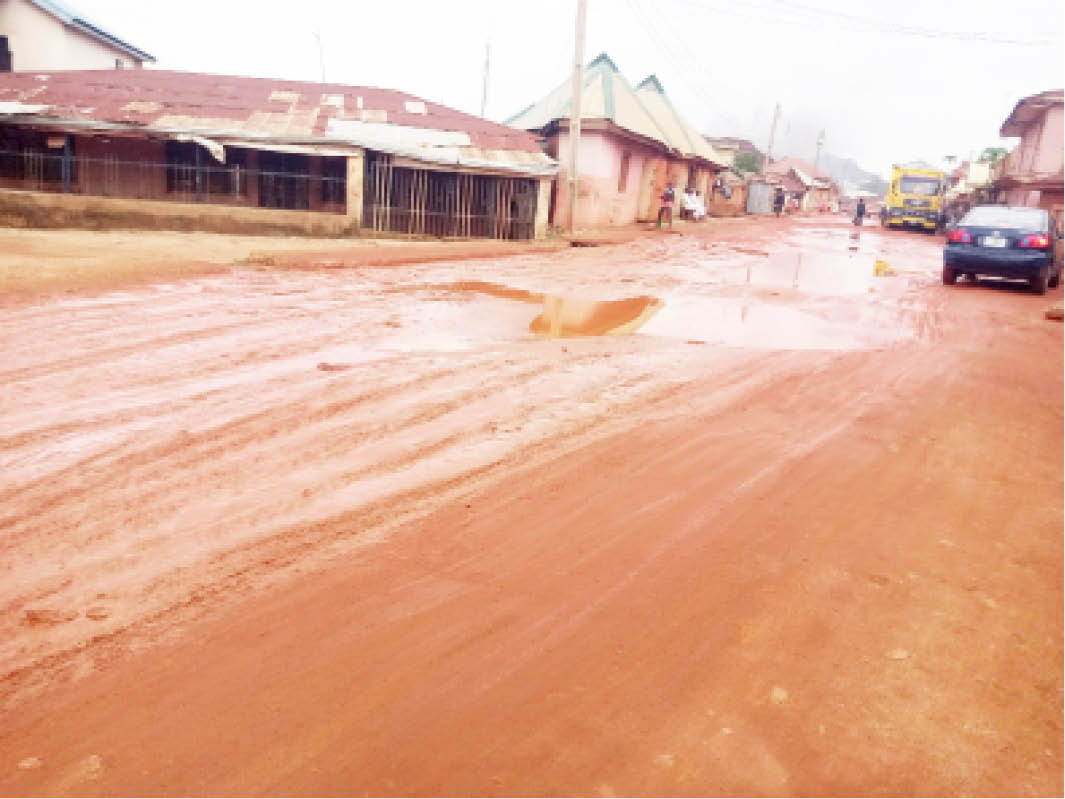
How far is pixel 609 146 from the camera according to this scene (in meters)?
26.9

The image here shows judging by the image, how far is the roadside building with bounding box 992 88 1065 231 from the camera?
30531mm

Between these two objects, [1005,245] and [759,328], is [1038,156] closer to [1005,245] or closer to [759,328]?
[1005,245]

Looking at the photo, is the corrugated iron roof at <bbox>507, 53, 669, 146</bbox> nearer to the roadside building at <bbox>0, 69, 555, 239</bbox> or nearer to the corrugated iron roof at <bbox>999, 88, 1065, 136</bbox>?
the roadside building at <bbox>0, 69, 555, 239</bbox>

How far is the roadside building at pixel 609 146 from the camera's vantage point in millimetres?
26109

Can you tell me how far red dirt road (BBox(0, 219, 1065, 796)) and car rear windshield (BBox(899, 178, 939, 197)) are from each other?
37064 mm

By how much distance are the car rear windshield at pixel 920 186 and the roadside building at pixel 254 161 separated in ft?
83.4

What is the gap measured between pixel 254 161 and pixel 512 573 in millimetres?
20279

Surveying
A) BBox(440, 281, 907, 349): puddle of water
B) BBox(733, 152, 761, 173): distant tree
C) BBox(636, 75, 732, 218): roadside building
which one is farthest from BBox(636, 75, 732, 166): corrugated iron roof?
BBox(733, 152, 761, 173): distant tree

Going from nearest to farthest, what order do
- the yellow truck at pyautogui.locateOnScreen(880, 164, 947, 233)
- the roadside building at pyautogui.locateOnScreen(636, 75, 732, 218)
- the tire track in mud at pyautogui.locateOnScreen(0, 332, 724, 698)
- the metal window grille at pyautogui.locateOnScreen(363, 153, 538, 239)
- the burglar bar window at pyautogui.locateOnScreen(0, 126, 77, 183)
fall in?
1. the tire track in mud at pyautogui.locateOnScreen(0, 332, 724, 698)
2. the burglar bar window at pyautogui.locateOnScreen(0, 126, 77, 183)
3. the metal window grille at pyautogui.locateOnScreen(363, 153, 538, 239)
4. the roadside building at pyautogui.locateOnScreen(636, 75, 732, 218)
5. the yellow truck at pyautogui.locateOnScreen(880, 164, 947, 233)

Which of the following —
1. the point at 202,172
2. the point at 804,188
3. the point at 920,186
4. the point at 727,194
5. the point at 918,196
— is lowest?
the point at 202,172

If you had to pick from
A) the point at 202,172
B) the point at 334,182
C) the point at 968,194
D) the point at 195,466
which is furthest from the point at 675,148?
the point at 195,466

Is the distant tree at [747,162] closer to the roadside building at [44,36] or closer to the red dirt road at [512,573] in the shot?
the roadside building at [44,36]

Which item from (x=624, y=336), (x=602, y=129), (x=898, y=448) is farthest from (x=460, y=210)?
(x=898, y=448)

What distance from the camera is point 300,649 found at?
2.63 m
